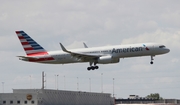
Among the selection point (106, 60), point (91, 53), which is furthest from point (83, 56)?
point (106, 60)

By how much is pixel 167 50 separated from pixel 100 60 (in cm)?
1537

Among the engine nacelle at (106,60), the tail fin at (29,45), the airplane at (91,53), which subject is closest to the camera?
the airplane at (91,53)

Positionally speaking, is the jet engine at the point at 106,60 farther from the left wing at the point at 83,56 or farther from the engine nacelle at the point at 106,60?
the left wing at the point at 83,56

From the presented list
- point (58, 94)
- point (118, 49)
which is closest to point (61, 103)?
point (58, 94)

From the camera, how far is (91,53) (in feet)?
443

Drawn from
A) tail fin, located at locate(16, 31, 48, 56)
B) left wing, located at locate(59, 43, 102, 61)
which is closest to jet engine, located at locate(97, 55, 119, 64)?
left wing, located at locate(59, 43, 102, 61)

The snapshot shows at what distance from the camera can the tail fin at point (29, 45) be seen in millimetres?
141250

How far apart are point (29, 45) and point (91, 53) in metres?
17.8

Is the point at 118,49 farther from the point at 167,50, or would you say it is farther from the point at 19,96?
the point at 19,96

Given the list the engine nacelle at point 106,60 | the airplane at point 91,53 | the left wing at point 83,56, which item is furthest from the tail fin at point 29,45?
the engine nacelle at point 106,60

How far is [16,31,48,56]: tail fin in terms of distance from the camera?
463 ft

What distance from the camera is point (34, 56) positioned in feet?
458

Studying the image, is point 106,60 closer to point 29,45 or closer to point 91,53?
point 91,53

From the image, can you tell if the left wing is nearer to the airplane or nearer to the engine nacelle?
the airplane
